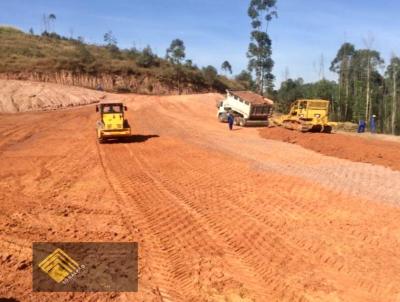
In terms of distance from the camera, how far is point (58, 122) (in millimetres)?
32156

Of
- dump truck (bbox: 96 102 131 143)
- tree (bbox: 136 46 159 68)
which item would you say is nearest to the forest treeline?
tree (bbox: 136 46 159 68)

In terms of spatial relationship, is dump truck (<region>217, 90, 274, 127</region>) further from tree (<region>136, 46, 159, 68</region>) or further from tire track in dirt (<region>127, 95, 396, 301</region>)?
tree (<region>136, 46, 159, 68</region>)

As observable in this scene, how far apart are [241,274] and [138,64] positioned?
64.1 m

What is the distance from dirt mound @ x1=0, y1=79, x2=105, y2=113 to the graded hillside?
7560mm

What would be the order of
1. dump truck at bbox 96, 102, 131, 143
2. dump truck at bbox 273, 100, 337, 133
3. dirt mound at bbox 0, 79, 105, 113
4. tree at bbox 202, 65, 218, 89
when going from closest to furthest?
1. dump truck at bbox 96, 102, 131, 143
2. dump truck at bbox 273, 100, 337, 133
3. dirt mound at bbox 0, 79, 105, 113
4. tree at bbox 202, 65, 218, 89

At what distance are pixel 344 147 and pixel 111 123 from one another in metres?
12.0

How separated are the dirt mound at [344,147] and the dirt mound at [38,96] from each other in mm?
23082

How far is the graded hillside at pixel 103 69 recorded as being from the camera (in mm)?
54500

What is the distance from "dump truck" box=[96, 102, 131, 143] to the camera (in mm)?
22500

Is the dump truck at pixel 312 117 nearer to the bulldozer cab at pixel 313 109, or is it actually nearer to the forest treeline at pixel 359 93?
the bulldozer cab at pixel 313 109

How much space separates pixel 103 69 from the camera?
201 feet

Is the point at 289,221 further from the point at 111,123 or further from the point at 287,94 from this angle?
the point at 287,94
